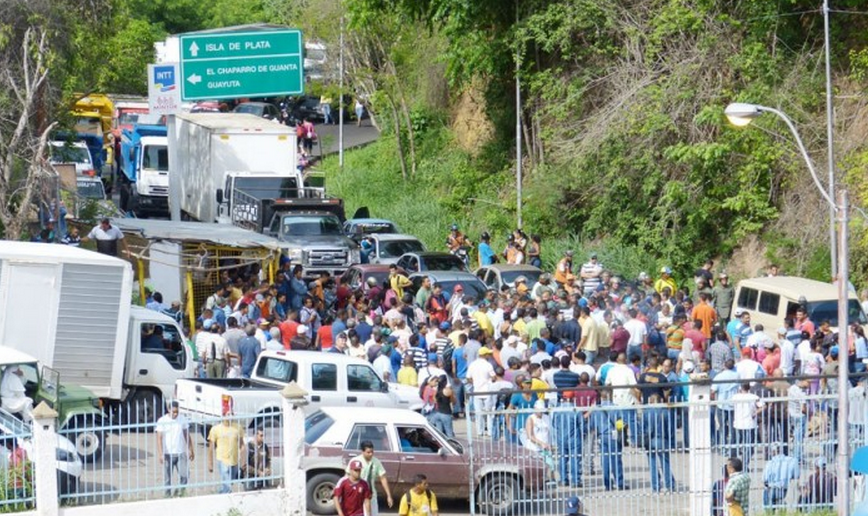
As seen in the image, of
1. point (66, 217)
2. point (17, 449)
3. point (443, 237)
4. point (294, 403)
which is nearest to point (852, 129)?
point (443, 237)

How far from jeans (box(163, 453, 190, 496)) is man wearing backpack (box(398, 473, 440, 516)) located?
2.79 meters

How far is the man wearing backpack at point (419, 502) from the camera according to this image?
58.9 ft

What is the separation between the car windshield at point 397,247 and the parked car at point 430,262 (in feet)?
7.82

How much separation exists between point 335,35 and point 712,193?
20328 millimetres

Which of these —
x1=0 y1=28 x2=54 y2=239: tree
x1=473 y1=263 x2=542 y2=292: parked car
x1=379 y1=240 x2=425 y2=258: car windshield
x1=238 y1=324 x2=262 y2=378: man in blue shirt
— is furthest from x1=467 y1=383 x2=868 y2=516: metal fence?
x1=379 y1=240 x2=425 y2=258: car windshield

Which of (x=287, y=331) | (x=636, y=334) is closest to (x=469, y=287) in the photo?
(x=636, y=334)

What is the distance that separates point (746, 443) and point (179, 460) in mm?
6779

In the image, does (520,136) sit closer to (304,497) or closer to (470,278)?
(470,278)

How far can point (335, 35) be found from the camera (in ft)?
175

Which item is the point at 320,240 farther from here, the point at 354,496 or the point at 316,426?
the point at 354,496

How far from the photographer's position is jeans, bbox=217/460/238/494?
19.2 metres

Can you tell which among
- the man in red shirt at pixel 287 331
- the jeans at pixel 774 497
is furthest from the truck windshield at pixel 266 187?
the jeans at pixel 774 497

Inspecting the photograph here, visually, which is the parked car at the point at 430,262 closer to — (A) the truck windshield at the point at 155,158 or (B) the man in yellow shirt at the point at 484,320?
(B) the man in yellow shirt at the point at 484,320

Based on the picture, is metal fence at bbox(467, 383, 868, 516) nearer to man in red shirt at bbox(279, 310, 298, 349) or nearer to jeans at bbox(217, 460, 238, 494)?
jeans at bbox(217, 460, 238, 494)
